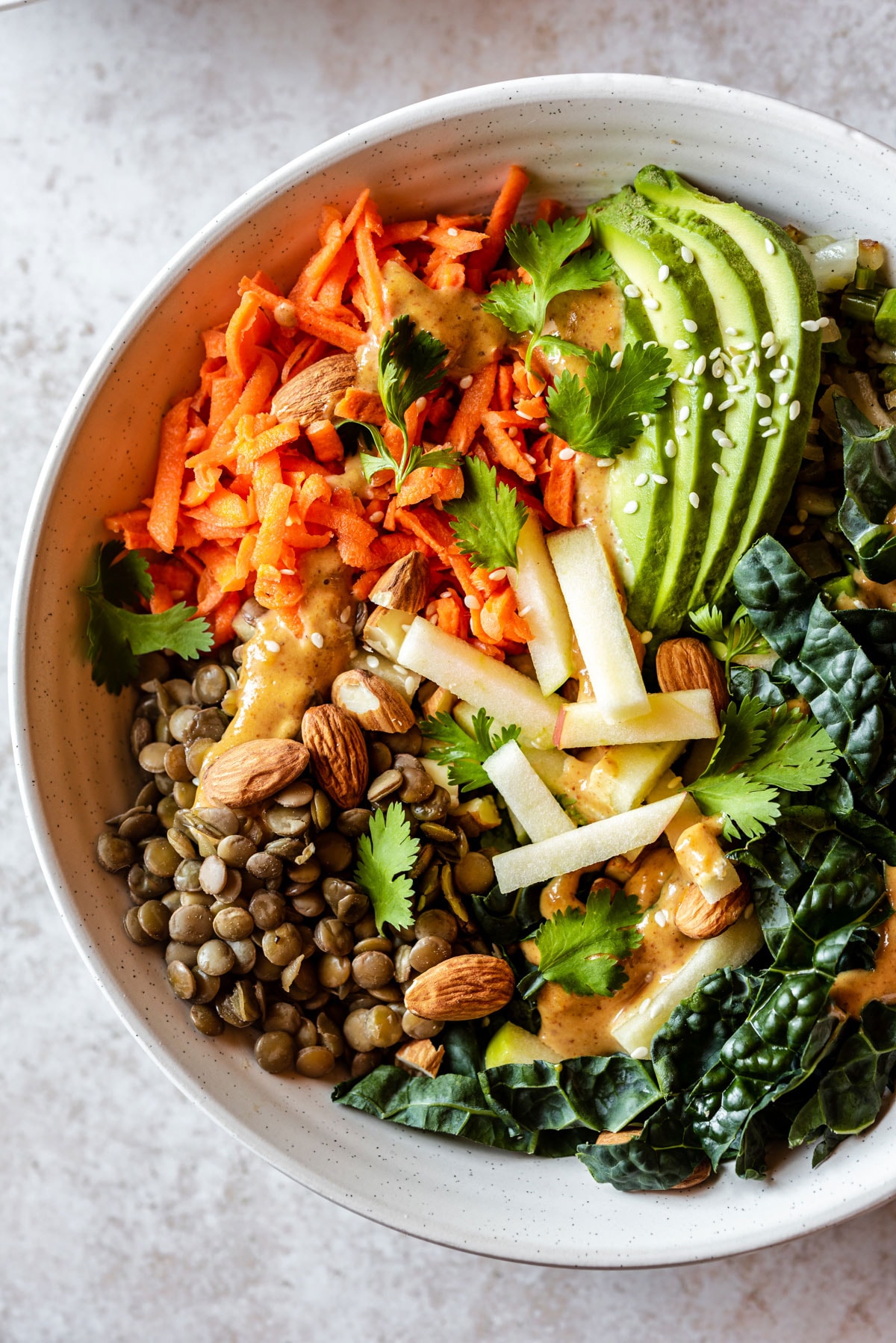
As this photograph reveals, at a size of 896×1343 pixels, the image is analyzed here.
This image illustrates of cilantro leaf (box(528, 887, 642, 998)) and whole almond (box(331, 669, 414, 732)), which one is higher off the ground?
whole almond (box(331, 669, 414, 732))

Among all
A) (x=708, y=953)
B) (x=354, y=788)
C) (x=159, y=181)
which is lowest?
(x=708, y=953)

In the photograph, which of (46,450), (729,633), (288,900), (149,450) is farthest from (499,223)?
(288,900)

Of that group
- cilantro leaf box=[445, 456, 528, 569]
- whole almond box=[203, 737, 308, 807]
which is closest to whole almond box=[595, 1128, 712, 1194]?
whole almond box=[203, 737, 308, 807]

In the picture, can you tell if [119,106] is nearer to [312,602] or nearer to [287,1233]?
[312,602]

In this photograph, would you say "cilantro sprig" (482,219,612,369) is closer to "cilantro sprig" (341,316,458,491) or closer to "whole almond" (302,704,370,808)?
"cilantro sprig" (341,316,458,491)

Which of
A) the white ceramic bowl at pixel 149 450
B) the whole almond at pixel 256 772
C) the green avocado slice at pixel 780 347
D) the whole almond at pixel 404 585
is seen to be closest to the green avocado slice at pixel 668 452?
the green avocado slice at pixel 780 347

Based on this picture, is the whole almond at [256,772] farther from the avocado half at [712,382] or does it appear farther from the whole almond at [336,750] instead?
the avocado half at [712,382]

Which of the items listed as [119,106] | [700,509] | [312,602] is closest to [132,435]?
[312,602]
